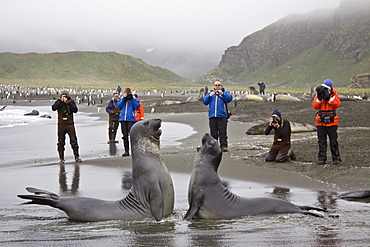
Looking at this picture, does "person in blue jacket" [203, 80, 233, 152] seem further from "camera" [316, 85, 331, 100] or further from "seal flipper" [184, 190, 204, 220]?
"seal flipper" [184, 190, 204, 220]

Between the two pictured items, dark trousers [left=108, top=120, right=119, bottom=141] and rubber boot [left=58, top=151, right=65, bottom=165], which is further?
dark trousers [left=108, top=120, right=119, bottom=141]

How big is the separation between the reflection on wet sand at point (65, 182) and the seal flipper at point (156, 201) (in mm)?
2287

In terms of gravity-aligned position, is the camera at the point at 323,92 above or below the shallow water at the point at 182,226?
above

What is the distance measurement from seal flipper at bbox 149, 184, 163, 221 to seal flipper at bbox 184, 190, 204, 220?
1.13 ft

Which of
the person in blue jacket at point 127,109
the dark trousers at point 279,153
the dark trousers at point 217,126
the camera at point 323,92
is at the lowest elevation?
the dark trousers at point 279,153

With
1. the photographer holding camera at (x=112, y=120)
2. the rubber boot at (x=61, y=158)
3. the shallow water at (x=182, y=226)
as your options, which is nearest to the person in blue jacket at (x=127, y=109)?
the rubber boot at (x=61, y=158)

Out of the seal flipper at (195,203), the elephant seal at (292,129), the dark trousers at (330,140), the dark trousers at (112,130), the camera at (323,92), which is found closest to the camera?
the seal flipper at (195,203)

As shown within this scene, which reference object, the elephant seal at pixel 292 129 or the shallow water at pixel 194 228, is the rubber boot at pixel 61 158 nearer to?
the shallow water at pixel 194 228

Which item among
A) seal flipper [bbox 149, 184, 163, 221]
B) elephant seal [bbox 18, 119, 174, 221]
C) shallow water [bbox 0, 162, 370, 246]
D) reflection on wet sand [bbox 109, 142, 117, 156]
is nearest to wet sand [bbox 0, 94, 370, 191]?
reflection on wet sand [bbox 109, 142, 117, 156]

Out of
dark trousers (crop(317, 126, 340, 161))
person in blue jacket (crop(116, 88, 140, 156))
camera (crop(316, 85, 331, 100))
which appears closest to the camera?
camera (crop(316, 85, 331, 100))

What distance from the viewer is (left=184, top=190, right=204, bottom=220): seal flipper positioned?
249 inches

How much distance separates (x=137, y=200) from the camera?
6.57m

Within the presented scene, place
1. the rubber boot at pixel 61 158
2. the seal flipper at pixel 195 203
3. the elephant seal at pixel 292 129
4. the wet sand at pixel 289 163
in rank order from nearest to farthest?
the seal flipper at pixel 195 203 → the wet sand at pixel 289 163 → the rubber boot at pixel 61 158 → the elephant seal at pixel 292 129

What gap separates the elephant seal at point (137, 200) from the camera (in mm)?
6383
